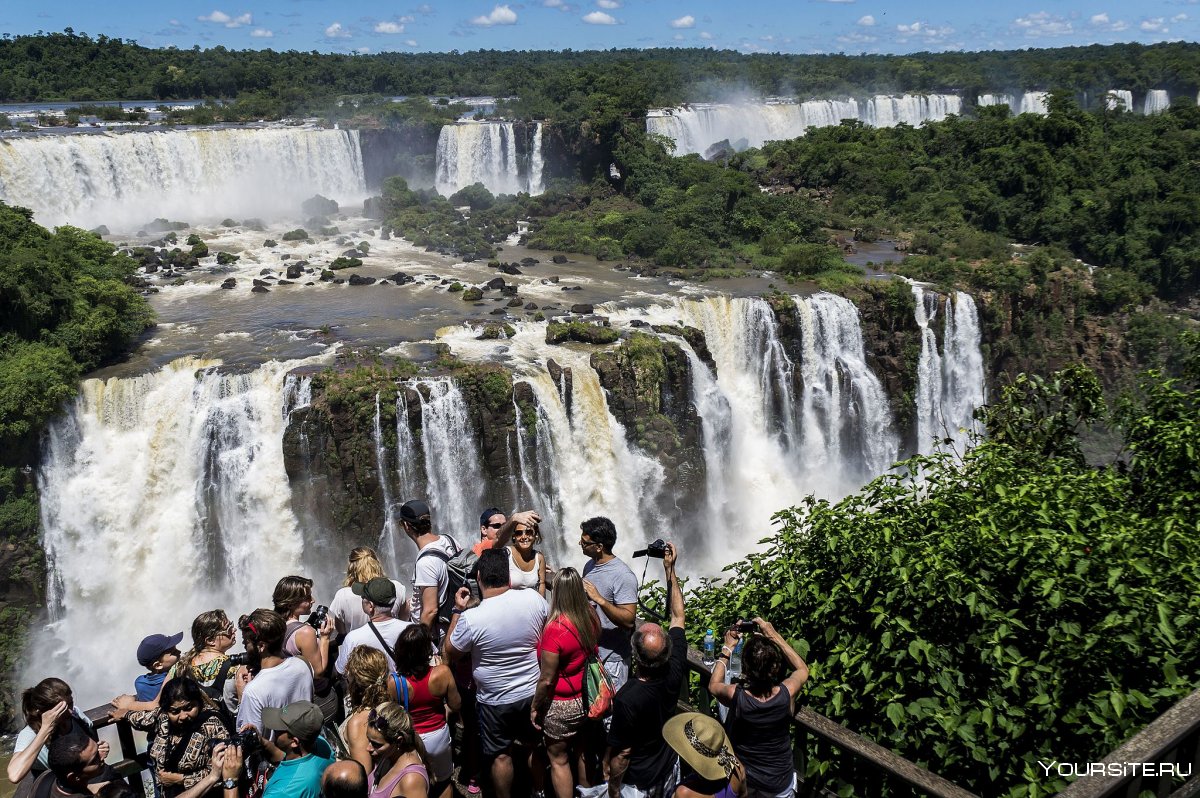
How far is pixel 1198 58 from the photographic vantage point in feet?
228

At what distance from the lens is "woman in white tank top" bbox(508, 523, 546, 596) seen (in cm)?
571

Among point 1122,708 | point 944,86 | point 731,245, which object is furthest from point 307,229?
point 944,86

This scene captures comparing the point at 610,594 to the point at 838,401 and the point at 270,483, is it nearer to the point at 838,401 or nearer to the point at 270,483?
the point at 270,483

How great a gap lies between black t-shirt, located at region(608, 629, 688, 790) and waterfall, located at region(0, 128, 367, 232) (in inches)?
1264

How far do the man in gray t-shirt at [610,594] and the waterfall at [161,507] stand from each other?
13.3 meters

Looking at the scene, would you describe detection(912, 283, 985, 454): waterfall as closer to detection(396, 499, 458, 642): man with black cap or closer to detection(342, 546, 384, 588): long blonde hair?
detection(396, 499, 458, 642): man with black cap

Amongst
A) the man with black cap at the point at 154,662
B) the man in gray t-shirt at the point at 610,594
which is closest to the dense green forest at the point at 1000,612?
the man in gray t-shirt at the point at 610,594

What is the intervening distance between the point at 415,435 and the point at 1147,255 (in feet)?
88.5

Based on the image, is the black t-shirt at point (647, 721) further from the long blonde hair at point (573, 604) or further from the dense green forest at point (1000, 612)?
the dense green forest at point (1000, 612)

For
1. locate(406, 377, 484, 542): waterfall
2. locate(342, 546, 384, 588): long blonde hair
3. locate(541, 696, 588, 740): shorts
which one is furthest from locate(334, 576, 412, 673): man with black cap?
locate(406, 377, 484, 542): waterfall

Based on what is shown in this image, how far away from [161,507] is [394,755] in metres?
14.6

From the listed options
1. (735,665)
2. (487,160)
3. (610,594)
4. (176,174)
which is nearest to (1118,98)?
(487,160)

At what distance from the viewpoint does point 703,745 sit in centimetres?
420

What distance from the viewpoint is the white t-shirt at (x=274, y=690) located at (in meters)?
4.86
